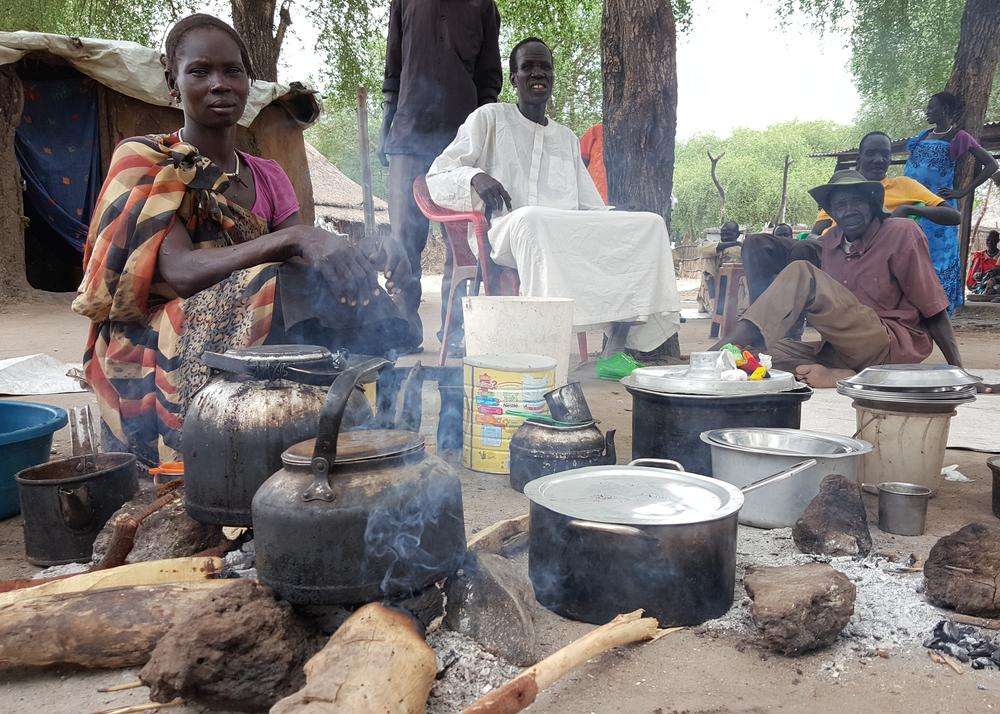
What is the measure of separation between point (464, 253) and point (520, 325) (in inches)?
77.4

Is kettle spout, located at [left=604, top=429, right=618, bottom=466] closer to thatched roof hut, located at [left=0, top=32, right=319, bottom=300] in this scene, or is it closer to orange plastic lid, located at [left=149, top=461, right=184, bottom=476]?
orange plastic lid, located at [left=149, top=461, right=184, bottom=476]

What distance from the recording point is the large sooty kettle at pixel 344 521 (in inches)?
55.1

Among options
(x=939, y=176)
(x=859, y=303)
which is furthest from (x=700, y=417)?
(x=939, y=176)

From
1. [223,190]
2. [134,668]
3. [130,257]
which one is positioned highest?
[223,190]

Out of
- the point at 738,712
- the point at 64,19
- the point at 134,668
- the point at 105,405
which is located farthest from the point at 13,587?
the point at 64,19

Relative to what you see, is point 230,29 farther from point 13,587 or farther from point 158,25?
point 158,25

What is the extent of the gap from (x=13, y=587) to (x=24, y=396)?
3.05m

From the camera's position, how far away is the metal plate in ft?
8.54

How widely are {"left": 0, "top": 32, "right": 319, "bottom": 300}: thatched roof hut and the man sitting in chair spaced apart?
5381mm

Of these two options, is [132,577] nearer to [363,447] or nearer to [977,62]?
[363,447]

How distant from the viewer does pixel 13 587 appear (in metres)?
1.77

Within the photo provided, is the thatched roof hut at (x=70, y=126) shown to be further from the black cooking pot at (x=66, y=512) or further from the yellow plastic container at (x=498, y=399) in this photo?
the black cooking pot at (x=66, y=512)

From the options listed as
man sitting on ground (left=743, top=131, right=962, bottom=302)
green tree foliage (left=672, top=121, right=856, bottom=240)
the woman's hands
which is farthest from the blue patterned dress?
green tree foliage (left=672, top=121, right=856, bottom=240)

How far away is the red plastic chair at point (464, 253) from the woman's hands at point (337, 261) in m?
2.30
